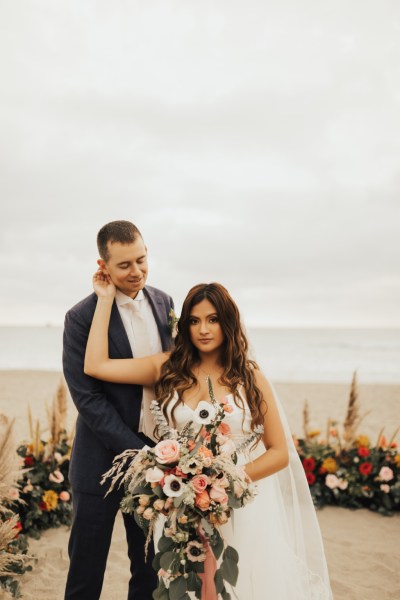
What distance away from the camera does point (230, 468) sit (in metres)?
2.19

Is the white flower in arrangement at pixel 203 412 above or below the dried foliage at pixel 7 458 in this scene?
above

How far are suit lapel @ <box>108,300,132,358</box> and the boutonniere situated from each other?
0.34 m

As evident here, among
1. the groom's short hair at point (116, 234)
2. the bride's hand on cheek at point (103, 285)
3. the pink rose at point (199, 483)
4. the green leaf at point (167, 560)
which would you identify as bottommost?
the green leaf at point (167, 560)

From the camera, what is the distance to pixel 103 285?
3281 mm

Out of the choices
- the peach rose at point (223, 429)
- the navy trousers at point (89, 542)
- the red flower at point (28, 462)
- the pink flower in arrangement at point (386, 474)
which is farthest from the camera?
the pink flower in arrangement at point (386, 474)

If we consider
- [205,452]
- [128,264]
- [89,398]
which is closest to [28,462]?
[89,398]

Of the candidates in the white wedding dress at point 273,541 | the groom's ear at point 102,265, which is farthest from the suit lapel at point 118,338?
the white wedding dress at point 273,541

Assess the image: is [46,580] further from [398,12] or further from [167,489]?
[398,12]

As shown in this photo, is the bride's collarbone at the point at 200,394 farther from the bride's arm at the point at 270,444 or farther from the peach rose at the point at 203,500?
the peach rose at the point at 203,500

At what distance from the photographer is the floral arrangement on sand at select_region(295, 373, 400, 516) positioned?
5.86 meters

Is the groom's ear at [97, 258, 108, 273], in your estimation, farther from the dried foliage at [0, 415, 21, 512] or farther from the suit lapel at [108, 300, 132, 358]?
the dried foliage at [0, 415, 21, 512]

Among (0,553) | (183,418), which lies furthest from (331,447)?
(0,553)

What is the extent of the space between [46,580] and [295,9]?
9.65 metres

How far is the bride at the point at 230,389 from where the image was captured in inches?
119
